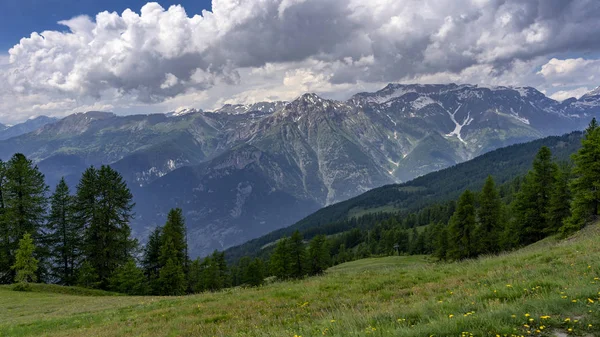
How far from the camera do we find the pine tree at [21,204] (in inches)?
1681

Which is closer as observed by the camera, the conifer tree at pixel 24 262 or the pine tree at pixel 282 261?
the conifer tree at pixel 24 262

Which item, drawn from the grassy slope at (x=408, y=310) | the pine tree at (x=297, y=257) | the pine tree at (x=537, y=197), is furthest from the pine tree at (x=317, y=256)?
the grassy slope at (x=408, y=310)

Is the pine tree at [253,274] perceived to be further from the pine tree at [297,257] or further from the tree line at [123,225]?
the tree line at [123,225]

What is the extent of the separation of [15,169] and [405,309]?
52.0 m

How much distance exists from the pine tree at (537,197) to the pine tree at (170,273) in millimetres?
51935

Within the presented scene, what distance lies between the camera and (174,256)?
167 feet

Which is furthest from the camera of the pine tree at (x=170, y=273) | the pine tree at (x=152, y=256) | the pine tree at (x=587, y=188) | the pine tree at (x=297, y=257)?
the pine tree at (x=297, y=257)

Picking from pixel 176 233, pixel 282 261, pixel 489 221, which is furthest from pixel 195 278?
pixel 489 221

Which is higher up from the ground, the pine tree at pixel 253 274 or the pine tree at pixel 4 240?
the pine tree at pixel 4 240

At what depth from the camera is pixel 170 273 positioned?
48.8 meters

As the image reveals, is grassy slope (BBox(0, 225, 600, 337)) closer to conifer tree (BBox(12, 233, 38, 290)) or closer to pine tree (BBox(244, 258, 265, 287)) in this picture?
conifer tree (BBox(12, 233, 38, 290))

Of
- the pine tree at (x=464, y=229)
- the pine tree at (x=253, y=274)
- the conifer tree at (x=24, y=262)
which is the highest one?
the conifer tree at (x=24, y=262)

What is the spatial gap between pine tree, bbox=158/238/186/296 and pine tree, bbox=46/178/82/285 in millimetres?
11404

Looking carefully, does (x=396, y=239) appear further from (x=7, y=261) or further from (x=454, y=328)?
(x=454, y=328)
